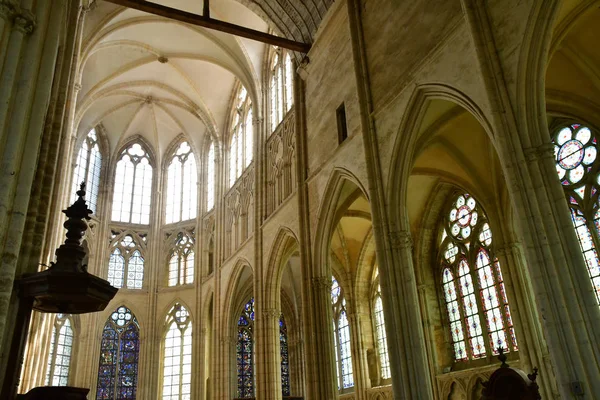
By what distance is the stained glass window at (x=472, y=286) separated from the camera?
555 inches

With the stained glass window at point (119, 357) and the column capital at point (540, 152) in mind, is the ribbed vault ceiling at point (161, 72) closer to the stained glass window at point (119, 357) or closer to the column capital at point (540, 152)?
the stained glass window at point (119, 357)

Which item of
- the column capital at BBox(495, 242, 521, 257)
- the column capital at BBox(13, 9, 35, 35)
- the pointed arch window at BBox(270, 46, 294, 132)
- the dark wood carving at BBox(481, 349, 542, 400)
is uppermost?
the pointed arch window at BBox(270, 46, 294, 132)

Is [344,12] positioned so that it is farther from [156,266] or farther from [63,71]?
[156,266]

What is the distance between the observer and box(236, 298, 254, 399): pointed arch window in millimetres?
21406

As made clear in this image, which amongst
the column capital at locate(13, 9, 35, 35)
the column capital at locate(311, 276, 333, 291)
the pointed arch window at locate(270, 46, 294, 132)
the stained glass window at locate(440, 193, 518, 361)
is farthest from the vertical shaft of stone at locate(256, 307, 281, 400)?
the column capital at locate(13, 9, 35, 35)

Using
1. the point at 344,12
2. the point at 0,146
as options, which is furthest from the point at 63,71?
the point at 344,12

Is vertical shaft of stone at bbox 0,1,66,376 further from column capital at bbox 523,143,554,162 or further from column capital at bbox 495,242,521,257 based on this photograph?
column capital at bbox 495,242,521,257

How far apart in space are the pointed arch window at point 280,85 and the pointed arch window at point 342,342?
19.8 ft

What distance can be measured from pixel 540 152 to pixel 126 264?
20945mm

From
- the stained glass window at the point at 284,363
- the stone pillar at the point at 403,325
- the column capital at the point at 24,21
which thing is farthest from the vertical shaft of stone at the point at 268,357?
the column capital at the point at 24,21

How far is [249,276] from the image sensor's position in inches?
807

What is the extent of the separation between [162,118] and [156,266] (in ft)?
22.7

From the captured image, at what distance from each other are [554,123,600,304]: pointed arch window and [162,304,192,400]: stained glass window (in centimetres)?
1584

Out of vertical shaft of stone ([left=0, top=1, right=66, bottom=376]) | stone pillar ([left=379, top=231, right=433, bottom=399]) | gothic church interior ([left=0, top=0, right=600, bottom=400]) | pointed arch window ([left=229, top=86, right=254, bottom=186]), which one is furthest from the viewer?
pointed arch window ([left=229, top=86, right=254, bottom=186])
